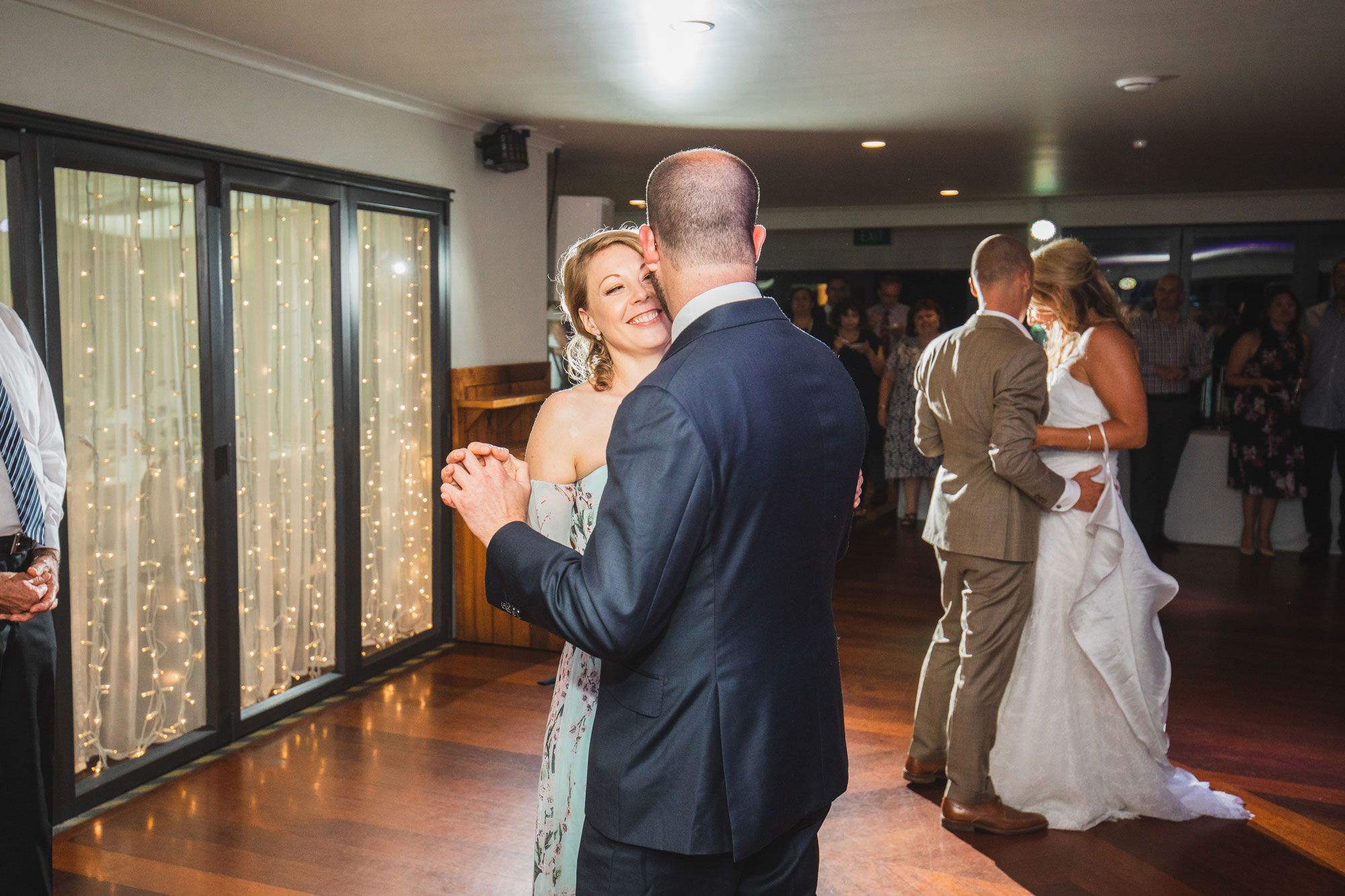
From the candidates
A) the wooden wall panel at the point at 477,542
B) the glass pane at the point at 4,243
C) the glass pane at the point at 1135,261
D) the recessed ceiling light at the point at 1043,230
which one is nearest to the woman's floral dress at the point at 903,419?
the recessed ceiling light at the point at 1043,230

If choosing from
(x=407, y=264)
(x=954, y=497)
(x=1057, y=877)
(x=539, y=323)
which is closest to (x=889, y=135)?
(x=539, y=323)

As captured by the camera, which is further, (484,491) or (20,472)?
(20,472)

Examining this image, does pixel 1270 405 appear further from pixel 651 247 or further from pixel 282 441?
pixel 651 247

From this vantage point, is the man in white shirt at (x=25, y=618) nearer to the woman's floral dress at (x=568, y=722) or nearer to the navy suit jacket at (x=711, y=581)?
the woman's floral dress at (x=568, y=722)

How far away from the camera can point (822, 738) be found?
57.4 inches

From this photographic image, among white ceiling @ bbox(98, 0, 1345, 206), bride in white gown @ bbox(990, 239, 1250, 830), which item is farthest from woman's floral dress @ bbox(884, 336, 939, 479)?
bride in white gown @ bbox(990, 239, 1250, 830)

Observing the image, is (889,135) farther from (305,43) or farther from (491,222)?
(305,43)

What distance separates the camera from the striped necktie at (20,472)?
2295mm

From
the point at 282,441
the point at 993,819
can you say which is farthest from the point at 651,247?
the point at 282,441

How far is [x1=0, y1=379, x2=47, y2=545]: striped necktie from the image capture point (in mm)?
2295

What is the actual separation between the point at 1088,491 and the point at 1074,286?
0.62 metres

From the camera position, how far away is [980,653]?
10.2 ft

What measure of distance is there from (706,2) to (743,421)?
224cm

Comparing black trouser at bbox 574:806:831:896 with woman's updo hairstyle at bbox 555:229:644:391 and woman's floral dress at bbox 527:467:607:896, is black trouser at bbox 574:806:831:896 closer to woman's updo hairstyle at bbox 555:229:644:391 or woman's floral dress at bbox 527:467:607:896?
woman's floral dress at bbox 527:467:607:896
